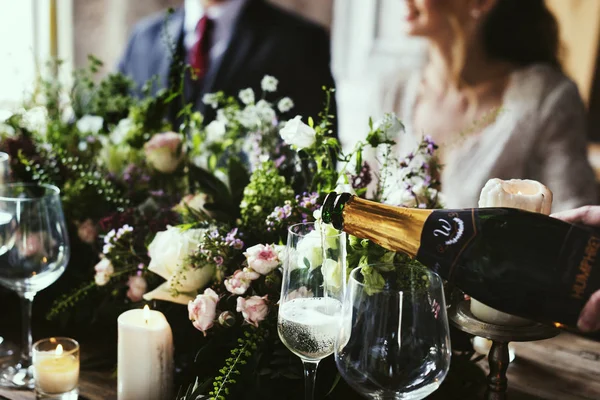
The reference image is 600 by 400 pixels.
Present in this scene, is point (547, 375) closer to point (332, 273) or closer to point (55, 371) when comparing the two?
point (332, 273)

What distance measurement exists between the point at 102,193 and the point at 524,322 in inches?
31.5

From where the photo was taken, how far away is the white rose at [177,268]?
0.96 m

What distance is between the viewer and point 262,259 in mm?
882

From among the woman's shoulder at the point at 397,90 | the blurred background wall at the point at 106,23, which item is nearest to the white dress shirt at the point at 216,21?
the blurred background wall at the point at 106,23

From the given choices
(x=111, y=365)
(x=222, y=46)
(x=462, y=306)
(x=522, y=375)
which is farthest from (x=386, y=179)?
Result: (x=222, y=46)

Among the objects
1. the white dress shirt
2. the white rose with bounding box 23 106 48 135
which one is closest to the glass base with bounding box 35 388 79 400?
the white rose with bounding box 23 106 48 135

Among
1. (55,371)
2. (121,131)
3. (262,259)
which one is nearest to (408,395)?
(262,259)

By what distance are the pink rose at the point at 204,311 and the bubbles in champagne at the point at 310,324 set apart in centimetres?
15

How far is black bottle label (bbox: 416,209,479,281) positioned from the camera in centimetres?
77

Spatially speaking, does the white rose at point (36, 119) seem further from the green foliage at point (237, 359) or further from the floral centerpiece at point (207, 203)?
the green foliage at point (237, 359)

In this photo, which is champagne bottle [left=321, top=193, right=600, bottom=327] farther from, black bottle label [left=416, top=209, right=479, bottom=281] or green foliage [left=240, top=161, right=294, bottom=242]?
green foliage [left=240, top=161, right=294, bottom=242]

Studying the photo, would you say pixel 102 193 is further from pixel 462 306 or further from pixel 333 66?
pixel 333 66

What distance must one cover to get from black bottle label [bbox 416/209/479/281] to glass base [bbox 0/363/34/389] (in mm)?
625

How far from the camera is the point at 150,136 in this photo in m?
1.37
